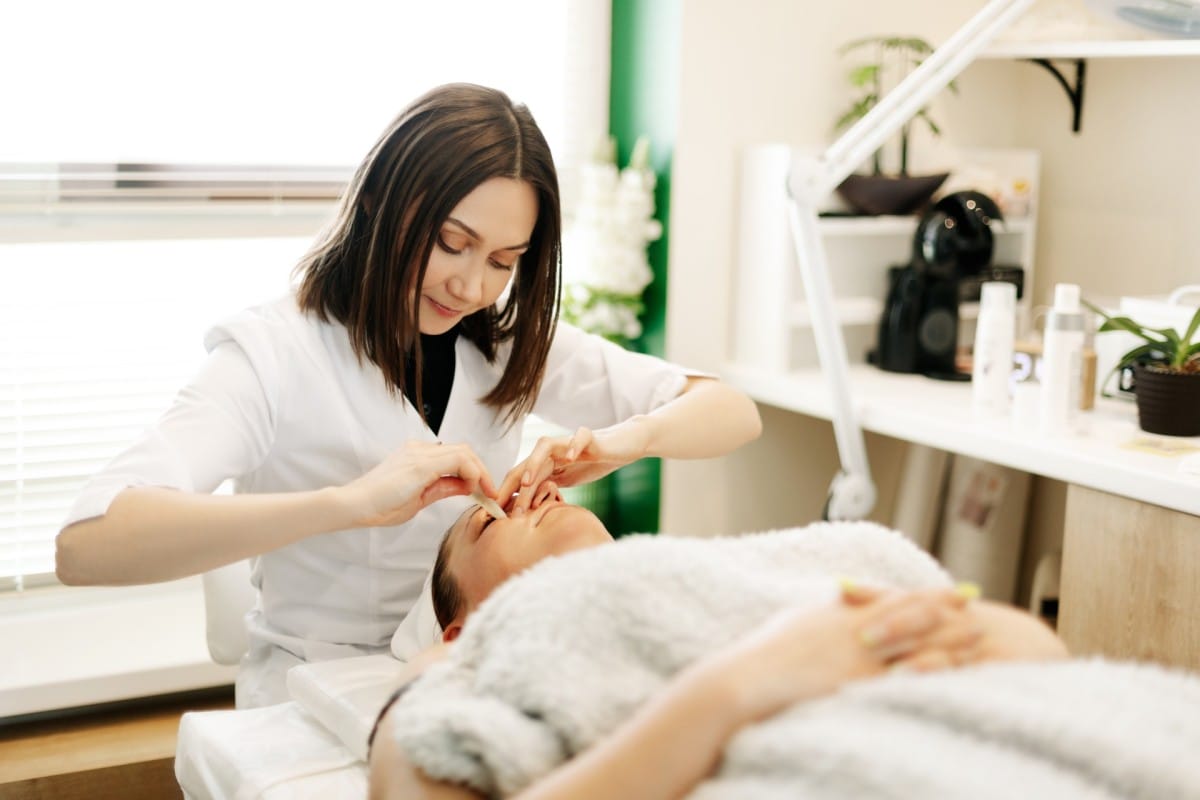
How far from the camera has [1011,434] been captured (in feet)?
6.79

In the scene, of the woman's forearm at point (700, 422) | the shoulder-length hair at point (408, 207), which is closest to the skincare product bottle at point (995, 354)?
the woman's forearm at point (700, 422)

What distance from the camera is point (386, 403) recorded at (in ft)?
5.55

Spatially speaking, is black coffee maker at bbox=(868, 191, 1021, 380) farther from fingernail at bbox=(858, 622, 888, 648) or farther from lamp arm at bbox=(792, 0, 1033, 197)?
fingernail at bbox=(858, 622, 888, 648)

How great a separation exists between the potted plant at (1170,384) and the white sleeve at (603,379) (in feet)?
2.43

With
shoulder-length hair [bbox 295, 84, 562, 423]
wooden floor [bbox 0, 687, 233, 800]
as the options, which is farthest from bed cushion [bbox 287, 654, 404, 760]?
wooden floor [bbox 0, 687, 233, 800]

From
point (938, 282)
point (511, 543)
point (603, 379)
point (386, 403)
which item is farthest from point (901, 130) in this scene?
point (511, 543)

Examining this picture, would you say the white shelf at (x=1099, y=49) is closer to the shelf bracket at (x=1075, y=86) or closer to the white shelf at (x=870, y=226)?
the shelf bracket at (x=1075, y=86)

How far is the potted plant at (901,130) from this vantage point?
8.30 feet

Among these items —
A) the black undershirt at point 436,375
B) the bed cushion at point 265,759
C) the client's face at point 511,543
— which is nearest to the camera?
the bed cushion at point 265,759

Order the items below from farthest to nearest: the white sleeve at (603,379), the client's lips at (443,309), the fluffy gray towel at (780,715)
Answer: the white sleeve at (603,379)
the client's lips at (443,309)
the fluffy gray towel at (780,715)

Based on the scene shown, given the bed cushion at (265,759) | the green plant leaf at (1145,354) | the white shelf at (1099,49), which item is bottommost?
the bed cushion at (265,759)

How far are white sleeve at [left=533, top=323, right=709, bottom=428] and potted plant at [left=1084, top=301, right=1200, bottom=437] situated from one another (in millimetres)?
742

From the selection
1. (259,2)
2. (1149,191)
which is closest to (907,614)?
(259,2)

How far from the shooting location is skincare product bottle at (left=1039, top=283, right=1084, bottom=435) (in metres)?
2.03
